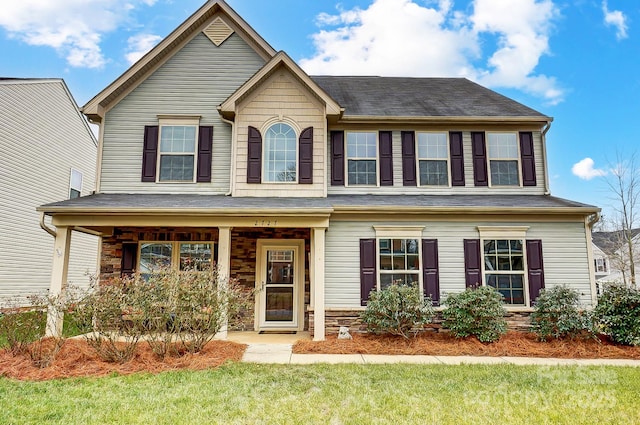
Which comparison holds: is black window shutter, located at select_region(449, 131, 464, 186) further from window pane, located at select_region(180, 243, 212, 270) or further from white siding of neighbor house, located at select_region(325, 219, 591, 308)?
window pane, located at select_region(180, 243, 212, 270)

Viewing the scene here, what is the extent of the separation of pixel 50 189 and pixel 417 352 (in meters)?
14.4

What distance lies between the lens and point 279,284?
33.0ft

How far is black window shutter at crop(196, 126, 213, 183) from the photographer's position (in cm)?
996

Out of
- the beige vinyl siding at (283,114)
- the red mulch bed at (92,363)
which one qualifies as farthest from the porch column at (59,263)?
the beige vinyl siding at (283,114)

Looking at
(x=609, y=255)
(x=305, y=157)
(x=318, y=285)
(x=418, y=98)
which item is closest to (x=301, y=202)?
(x=305, y=157)

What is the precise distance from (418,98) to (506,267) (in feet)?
17.8

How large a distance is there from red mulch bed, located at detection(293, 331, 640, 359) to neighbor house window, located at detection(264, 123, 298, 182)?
13.3 feet

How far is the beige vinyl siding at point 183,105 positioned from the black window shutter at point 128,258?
4.64 ft

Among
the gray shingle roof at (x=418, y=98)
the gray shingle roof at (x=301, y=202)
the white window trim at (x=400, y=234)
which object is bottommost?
the white window trim at (x=400, y=234)

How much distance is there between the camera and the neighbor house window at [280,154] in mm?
9789

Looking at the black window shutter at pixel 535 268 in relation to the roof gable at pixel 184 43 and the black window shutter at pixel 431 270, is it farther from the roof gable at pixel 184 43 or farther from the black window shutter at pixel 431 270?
the roof gable at pixel 184 43

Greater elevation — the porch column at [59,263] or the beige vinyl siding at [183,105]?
the beige vinyl siding at [183,105]

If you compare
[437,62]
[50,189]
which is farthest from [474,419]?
[437,62]

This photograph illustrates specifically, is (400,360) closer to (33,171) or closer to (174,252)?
(174,252)
